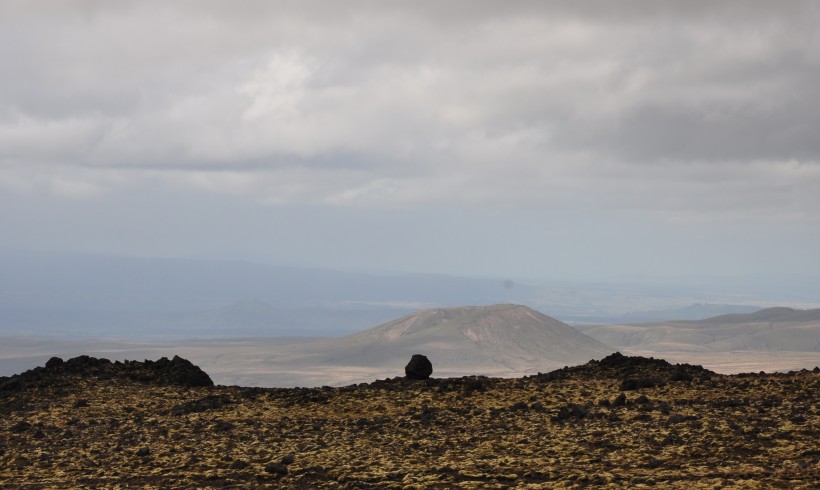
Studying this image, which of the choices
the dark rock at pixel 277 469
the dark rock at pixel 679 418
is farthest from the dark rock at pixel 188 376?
the dark rock at pixel 679 418

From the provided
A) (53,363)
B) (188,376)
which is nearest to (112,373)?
(53,363)

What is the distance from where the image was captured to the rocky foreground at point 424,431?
1998 cm

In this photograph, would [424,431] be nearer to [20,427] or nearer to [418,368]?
[418,368]

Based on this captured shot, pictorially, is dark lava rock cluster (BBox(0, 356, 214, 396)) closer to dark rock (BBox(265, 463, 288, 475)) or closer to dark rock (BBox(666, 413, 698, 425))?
dark rock (BBox(265, 463, 288, 475))

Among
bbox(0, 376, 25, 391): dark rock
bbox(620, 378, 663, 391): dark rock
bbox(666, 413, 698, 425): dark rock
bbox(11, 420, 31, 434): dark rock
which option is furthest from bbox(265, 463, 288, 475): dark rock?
bbox(0, 376, 25, 391): dark rock

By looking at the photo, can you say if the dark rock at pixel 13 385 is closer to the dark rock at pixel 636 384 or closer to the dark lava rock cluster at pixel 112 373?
the dark lava rock cluster at pixel 112 373

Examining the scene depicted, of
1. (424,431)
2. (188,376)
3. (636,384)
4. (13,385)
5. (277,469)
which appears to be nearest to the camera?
(277,469)

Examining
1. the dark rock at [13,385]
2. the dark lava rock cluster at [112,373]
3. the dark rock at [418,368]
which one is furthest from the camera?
the dark lava rock cluster at [112,373]

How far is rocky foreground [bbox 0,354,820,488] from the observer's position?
19984 millimetres

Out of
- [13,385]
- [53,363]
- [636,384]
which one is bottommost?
[636,384]

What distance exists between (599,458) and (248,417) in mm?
10013

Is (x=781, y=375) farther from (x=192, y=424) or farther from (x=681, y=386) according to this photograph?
(x=192, y=424)

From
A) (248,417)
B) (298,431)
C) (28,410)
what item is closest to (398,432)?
(298,431)

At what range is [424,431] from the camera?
2405cm
